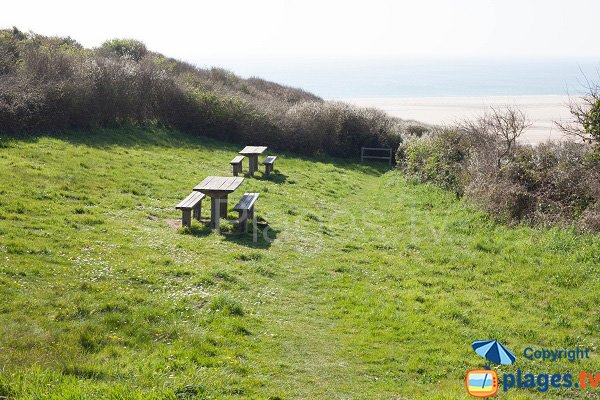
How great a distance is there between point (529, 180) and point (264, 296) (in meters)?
9.14

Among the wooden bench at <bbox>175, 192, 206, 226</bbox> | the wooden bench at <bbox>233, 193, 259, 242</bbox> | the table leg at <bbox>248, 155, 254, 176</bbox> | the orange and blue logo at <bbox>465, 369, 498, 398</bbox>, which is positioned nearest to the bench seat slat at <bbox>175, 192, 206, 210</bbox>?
the wooden bench at <bbox>175, 192, 206, 226</bbox>

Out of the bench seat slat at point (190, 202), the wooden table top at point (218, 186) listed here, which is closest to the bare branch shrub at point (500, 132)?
the wooden table top at point (218, 186)

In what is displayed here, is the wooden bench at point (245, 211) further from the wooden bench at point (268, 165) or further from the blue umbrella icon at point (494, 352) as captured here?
the wooden bench at point (268, 165)

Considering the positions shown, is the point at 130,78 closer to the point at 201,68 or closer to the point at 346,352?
the point at 201,68

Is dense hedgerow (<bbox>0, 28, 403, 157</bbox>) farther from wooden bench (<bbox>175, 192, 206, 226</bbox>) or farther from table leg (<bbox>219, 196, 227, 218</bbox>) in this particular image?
table leg (<bbox>219, 196, 227, 218</bbox>)

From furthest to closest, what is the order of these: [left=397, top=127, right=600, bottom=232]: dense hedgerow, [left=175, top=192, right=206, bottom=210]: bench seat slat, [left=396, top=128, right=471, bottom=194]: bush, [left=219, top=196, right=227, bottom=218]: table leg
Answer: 1. [left=396, top=128, right=471, bottom=194]: bush
2. [left=219, top=196, right=227, bottom=218]: table leg
3. [left=397, top=127, right=600, bottom=232]: dense hedgerow
4. [left=175, top=192, right=206, bottom=210]: bench seat slat

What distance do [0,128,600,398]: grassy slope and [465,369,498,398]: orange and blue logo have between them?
0.65 ft

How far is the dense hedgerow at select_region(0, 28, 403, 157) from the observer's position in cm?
2020

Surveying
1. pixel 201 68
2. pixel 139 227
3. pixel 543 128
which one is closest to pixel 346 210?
pixel 139 227

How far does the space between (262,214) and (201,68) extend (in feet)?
94.6

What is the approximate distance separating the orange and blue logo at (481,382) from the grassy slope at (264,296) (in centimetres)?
20

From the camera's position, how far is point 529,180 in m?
14.7

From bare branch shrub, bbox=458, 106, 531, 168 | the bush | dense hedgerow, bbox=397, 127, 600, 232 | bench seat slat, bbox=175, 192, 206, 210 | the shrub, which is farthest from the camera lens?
the shrub

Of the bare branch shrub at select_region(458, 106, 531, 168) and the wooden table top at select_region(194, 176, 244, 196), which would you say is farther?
the bare branch shrub at select_region(458, 106, 531, 168)
